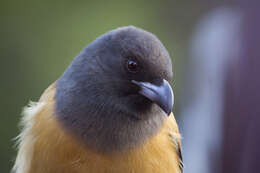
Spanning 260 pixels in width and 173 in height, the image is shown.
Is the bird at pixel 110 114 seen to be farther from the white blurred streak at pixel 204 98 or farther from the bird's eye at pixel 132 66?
the white blurred streak at pixel 204 98

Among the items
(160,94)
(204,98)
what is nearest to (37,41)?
(204,98)

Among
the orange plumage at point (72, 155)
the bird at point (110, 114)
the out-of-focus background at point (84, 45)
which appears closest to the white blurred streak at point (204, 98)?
the out-of-focus background at point (84, 45)

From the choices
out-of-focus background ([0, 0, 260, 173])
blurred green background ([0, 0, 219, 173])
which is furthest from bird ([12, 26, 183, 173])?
blurred green background ([0, 0, 219, 173])

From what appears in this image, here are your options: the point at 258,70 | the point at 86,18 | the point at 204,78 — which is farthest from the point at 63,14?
the point at 258,70

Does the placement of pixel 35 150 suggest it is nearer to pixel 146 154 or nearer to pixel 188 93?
pixel 146 154

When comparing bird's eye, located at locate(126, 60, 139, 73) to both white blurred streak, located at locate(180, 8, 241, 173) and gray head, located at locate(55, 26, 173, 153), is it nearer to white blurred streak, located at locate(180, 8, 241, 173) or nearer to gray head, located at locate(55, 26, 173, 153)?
gray head, located at locate(55, 26, 173, 153)

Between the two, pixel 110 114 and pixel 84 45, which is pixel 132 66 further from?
pixel 84 45

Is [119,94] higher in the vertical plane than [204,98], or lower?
higher
